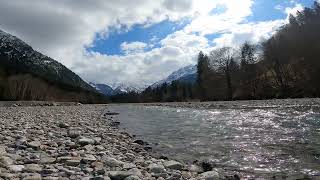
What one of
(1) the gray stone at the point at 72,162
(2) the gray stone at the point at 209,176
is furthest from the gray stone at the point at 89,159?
(2) the gray stone at the point at 209,176

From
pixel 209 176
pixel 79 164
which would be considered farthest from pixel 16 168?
pixel 209 176

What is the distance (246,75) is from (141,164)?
86.2 metres

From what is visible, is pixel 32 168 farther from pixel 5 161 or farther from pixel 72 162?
pixel 72 162

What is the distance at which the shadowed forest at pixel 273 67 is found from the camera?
7231cm


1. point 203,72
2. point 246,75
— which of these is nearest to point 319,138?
point 246,75

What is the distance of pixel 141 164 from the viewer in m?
9.66

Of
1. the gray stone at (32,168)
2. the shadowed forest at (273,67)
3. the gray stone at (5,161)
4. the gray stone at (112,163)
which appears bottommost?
the gray stone at (112,163)

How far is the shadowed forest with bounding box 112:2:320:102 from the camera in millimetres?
72312

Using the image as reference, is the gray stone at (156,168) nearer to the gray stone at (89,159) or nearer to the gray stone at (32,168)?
the gray stone at (89,159)

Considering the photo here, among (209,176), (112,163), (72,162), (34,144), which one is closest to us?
(209,176)

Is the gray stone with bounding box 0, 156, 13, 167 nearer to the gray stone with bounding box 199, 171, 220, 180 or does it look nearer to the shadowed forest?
the gray stone with bounding box 199, 171, 220, 180

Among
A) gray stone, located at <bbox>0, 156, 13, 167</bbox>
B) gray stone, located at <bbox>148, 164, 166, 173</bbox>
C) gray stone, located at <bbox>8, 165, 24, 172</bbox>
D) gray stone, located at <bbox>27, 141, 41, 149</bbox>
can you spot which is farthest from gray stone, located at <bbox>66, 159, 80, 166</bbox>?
gray stone, located at <bbox>27, 141, 41, 149</bbox>

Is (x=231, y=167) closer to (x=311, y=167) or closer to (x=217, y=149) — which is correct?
(x=311, y=167)

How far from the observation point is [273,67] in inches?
3231
